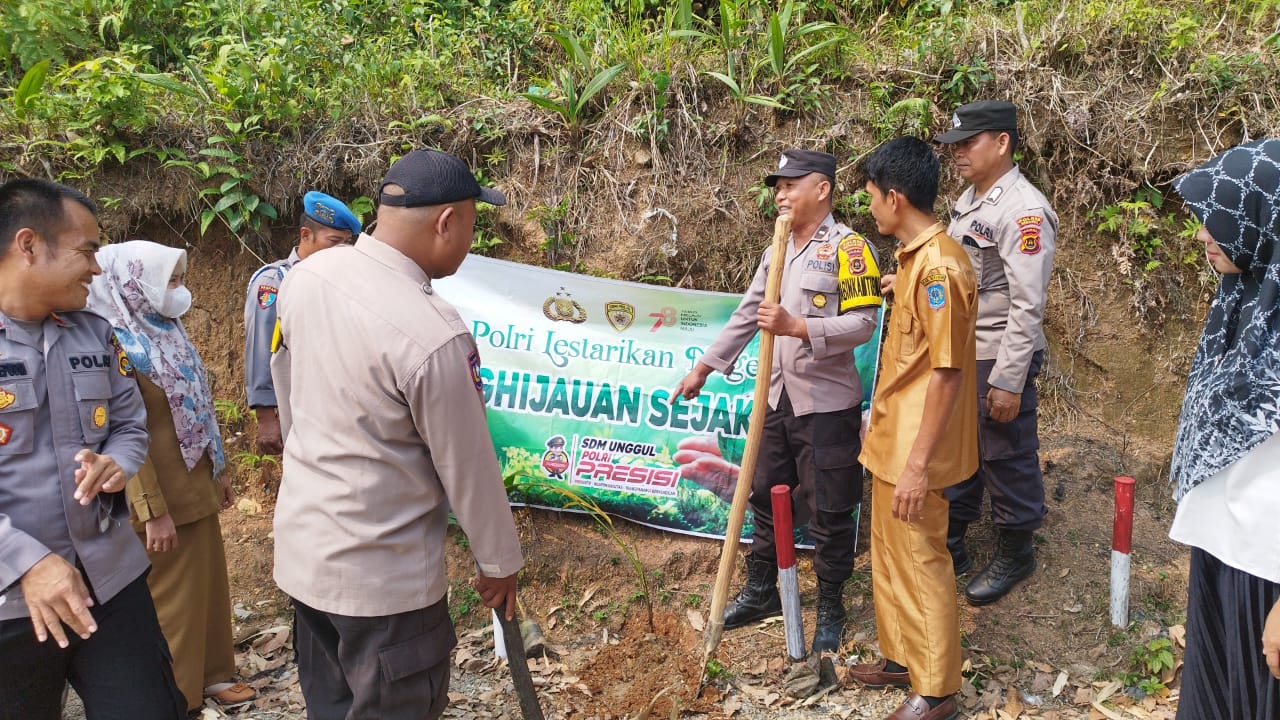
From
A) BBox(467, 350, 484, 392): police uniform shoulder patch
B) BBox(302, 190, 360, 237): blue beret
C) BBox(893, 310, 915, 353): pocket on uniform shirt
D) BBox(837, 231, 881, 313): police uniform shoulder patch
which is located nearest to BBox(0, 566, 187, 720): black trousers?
BBox(467, 350, 484, 392): police uniform shoulder patch

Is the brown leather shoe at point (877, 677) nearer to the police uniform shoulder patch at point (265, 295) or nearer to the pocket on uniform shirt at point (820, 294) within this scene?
the pocket on uniform shirt at point (820, 294)

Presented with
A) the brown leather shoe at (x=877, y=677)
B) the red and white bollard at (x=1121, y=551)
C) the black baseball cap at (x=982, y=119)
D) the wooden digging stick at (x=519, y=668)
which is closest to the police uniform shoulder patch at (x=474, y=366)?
the wooden digging stick at (x=519, y=668)

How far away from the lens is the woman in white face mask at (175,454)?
329 cm

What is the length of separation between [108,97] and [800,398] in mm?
4642

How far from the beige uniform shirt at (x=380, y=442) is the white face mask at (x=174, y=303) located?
1.35 meters

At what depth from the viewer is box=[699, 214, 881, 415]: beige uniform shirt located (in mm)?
3678

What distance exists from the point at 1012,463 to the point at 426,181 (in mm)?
3206

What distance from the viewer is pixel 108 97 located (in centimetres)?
520

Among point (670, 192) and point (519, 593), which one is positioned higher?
point (670, 192)

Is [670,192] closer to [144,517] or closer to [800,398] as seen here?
→ [800,398]

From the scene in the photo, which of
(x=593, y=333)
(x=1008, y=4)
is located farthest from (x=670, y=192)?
(x=1008, y=4)

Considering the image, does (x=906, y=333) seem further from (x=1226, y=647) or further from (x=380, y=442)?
(x=380, y=442)

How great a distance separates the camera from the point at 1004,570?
4234 millimetres

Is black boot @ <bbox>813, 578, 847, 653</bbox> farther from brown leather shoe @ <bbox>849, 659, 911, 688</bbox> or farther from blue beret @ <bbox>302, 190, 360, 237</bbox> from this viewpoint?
blue beret @ <bbox>302, 190, 360, 237</bbox>
